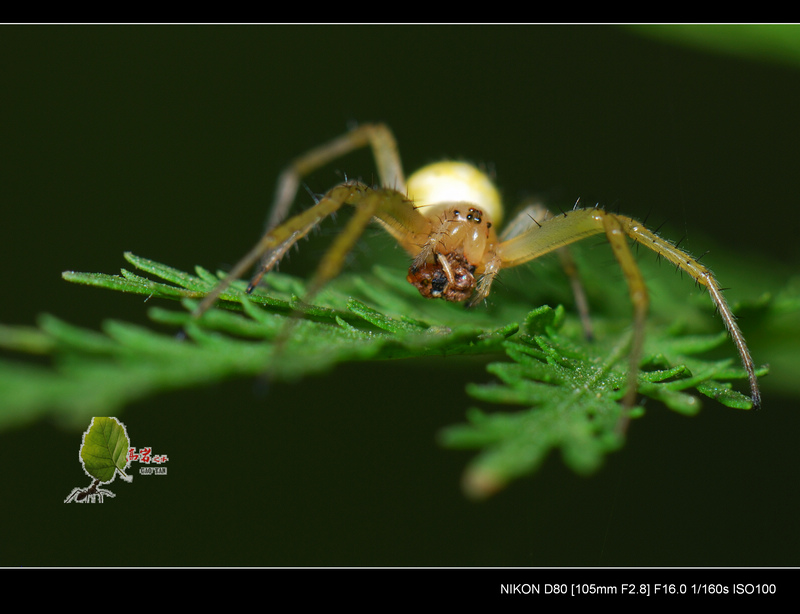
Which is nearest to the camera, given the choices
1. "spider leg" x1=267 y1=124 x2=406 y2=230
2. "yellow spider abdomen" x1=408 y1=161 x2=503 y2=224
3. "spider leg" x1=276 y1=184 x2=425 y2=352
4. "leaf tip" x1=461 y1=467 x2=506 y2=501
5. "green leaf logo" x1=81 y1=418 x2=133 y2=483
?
"leaf tip" x1=461 y1=467 x2=506 y2=501

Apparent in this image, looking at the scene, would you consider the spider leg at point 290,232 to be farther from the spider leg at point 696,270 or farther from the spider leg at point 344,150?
the spider leg at point 344,150

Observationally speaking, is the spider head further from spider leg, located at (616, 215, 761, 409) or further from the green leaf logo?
the green leaf logo

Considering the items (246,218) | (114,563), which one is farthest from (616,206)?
(246,218)

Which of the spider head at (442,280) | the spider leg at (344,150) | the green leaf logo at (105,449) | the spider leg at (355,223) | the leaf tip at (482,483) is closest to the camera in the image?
the leaf tip at (482,483)

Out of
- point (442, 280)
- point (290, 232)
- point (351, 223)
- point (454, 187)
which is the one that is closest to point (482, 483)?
point (351, 223)

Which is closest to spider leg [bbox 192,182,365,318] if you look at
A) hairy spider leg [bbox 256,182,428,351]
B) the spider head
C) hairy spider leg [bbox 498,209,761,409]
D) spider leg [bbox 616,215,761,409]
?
hairy spider leg [bbox 256,182,428,351]

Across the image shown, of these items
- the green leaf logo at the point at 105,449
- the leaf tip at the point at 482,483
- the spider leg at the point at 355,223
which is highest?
the spider leg at the point at 355,223

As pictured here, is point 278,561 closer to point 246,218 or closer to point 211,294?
point 211,294

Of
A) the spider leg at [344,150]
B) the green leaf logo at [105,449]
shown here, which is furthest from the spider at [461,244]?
the green leaf logo at [105,449]
